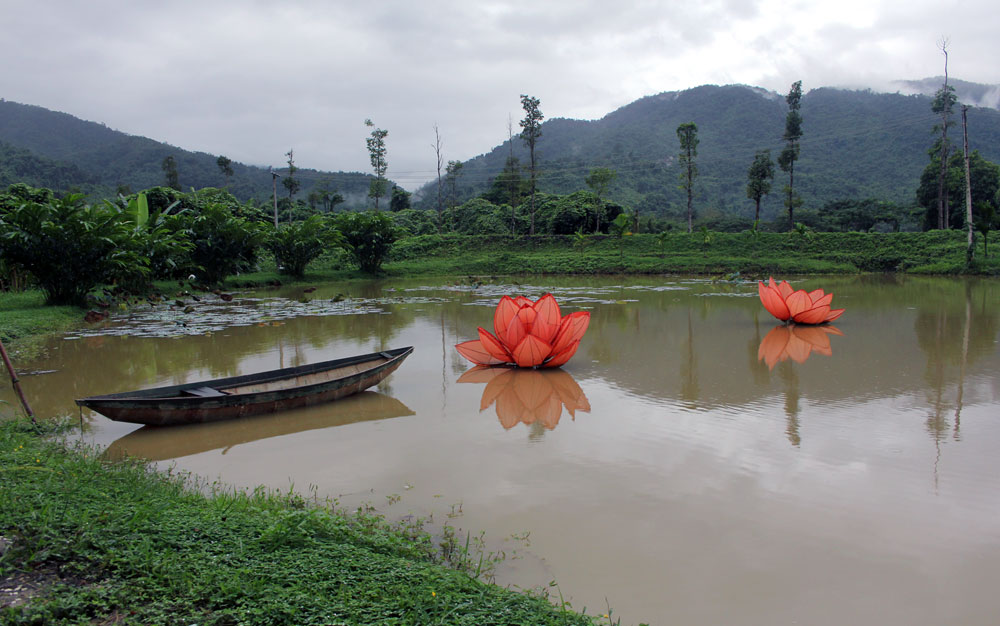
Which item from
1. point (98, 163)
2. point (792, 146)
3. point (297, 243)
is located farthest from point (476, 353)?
point (98, 163)

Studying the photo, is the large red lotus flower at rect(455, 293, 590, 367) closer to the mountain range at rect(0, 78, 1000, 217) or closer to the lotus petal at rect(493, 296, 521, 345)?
the lotus petal at rect(493, 296, 521, 345)

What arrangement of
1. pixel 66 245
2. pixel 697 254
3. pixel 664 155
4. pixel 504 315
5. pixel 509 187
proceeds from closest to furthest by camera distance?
pixel 504 315 → pixel 66 245 → pixel 697 254 → pixel 509 187 → pixel 664 155

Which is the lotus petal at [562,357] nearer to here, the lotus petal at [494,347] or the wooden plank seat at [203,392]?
the lotus petal at [494,347]

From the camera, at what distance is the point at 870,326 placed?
11.1m

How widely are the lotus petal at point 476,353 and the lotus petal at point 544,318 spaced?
787mm

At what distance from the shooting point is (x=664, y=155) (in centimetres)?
7456

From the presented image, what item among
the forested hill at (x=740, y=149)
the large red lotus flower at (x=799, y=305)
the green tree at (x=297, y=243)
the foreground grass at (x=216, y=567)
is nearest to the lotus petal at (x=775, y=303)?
the large red lotus flower at (x=799, y=305)

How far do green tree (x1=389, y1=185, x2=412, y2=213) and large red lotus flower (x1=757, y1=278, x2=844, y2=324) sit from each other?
41.0 metres

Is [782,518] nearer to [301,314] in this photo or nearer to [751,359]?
[751,359]

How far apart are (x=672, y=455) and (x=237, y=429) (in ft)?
11.9

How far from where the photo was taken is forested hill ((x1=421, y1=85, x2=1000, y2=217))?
58156mm

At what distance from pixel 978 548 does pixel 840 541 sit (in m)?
0.65

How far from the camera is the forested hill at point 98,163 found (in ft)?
151

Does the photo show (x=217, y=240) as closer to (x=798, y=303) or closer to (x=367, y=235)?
(x=367, y=235)
